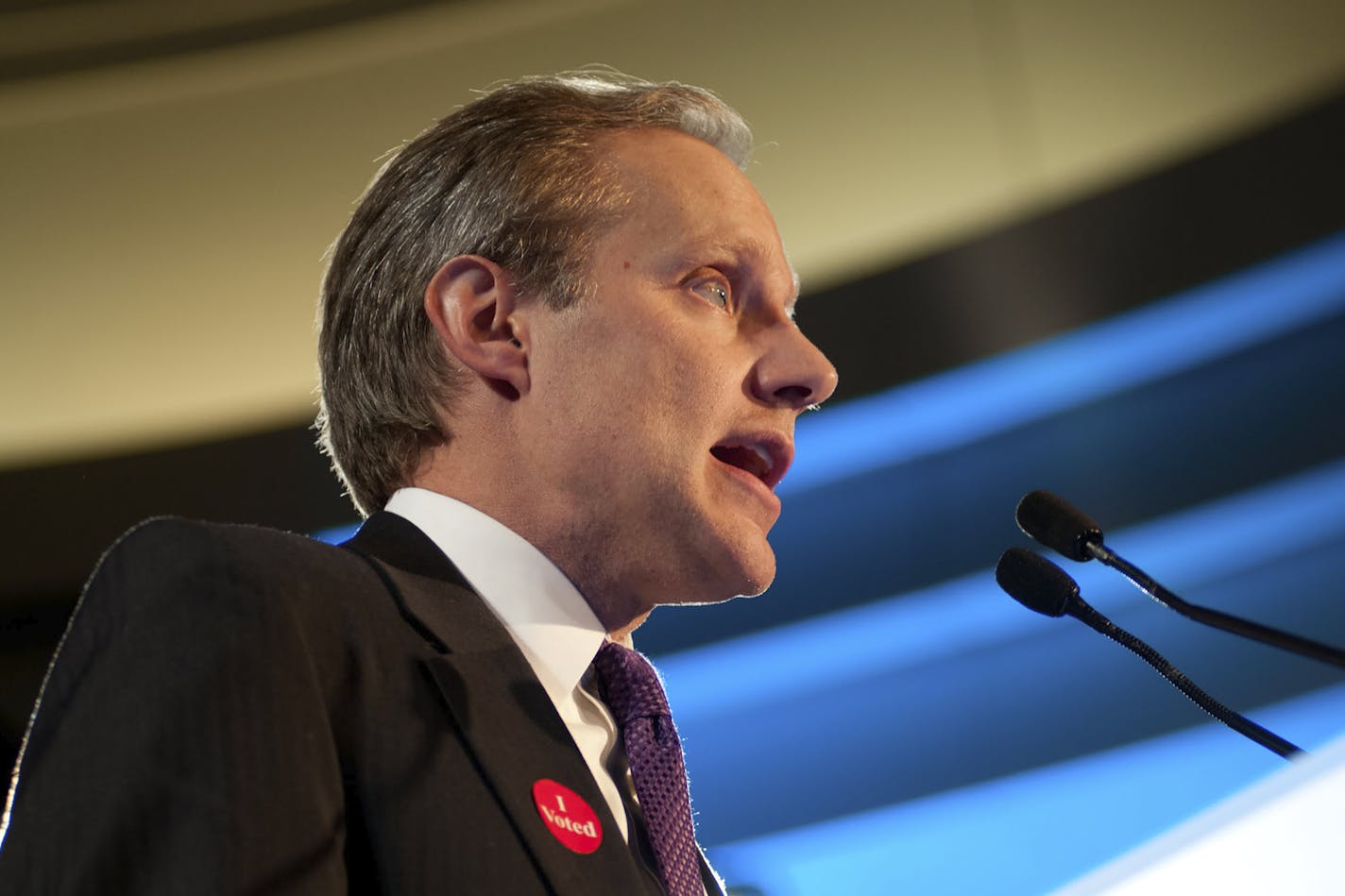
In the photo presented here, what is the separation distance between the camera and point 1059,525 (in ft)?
3.88

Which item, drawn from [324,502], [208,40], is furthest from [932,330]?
[208,40]

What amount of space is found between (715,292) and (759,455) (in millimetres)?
160

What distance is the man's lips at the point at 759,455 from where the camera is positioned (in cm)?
119

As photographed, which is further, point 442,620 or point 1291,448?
point 1291,448

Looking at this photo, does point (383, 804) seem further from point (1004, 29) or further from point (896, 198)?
point (1004, 29)

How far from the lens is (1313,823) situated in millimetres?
417

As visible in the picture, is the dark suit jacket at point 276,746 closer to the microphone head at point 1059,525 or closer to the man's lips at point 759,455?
the man's lips at point 759,455

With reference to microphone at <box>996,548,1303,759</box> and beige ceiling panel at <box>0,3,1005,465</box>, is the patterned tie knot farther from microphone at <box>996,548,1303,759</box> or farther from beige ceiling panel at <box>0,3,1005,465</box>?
beige ceiling panel at <box>0,3,1005,465</box>

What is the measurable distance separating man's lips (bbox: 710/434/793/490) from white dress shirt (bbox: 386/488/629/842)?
197 millimetres

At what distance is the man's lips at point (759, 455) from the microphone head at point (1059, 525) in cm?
22

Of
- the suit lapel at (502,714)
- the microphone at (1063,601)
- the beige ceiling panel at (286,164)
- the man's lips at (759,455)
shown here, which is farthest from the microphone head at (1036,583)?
the beige ceiling panel at (286,164)

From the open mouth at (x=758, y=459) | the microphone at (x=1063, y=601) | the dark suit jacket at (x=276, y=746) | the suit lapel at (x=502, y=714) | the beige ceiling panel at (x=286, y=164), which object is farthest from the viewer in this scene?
the beige ceiling panel at (x=286, y=164)

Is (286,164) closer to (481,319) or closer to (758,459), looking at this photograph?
(481,319)

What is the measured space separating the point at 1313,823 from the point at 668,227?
91 cm
